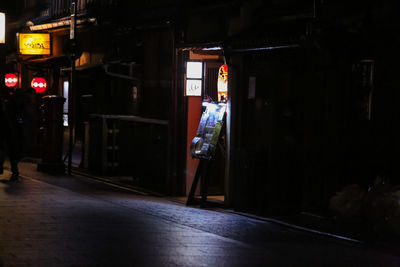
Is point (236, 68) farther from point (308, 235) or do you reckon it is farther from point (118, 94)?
point (118, 94)

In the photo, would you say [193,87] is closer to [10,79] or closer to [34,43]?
[34,43]

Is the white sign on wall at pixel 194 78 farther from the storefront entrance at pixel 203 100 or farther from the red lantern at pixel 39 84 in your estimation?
the red lantern at pixel 39 84

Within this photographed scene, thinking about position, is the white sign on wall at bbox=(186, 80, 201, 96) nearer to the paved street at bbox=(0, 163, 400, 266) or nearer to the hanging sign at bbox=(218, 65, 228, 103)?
the hanging sign at bbox=(218, 65, 228, 103)

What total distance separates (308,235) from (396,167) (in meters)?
1.83

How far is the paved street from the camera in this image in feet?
31.8

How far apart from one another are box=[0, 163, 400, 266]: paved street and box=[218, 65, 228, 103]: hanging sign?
2.63m

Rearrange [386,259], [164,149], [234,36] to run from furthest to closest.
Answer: [164,149] < [234,36] < [386,259]

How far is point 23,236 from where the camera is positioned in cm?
1086

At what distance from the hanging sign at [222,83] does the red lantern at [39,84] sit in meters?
12.0

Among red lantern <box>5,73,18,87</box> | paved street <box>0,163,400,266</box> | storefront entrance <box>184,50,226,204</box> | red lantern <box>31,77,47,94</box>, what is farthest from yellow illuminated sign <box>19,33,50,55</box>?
paved street <box>0,163,400,266</box>

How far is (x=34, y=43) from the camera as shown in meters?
25.8

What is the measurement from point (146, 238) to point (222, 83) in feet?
18.8

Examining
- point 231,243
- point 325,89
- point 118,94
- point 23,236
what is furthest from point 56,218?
point 118,94

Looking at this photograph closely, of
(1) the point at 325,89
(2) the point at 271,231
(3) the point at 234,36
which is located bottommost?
(2) the point at 271,231
